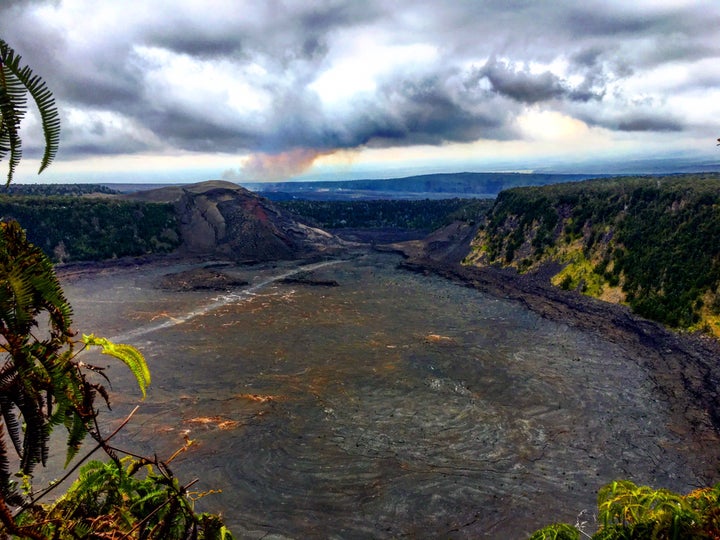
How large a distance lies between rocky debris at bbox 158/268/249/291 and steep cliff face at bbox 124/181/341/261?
18.1 m

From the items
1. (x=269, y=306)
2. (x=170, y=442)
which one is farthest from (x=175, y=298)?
(x=170, y=442)

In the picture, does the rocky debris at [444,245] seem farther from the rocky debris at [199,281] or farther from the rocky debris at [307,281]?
the rocky debris at [199,281]

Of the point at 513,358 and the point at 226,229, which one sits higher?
the point at 226,229

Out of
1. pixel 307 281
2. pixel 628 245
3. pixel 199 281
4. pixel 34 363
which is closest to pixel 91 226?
pixel 199 281

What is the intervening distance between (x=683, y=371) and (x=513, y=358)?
38.7 ft

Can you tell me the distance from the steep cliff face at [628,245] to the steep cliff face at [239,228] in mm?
37686

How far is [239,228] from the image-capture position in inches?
3745

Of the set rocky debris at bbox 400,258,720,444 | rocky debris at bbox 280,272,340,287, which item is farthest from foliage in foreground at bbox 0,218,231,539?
rocky debris at bbox 280,272,340,287

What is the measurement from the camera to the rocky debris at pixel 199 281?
60812mm

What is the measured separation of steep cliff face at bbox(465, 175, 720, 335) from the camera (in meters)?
43.5

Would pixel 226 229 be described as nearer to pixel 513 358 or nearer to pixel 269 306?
pixel 269 306

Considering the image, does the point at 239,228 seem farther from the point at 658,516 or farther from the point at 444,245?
the point at 658,516

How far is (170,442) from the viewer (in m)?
24.0

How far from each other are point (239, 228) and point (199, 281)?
32715mm
